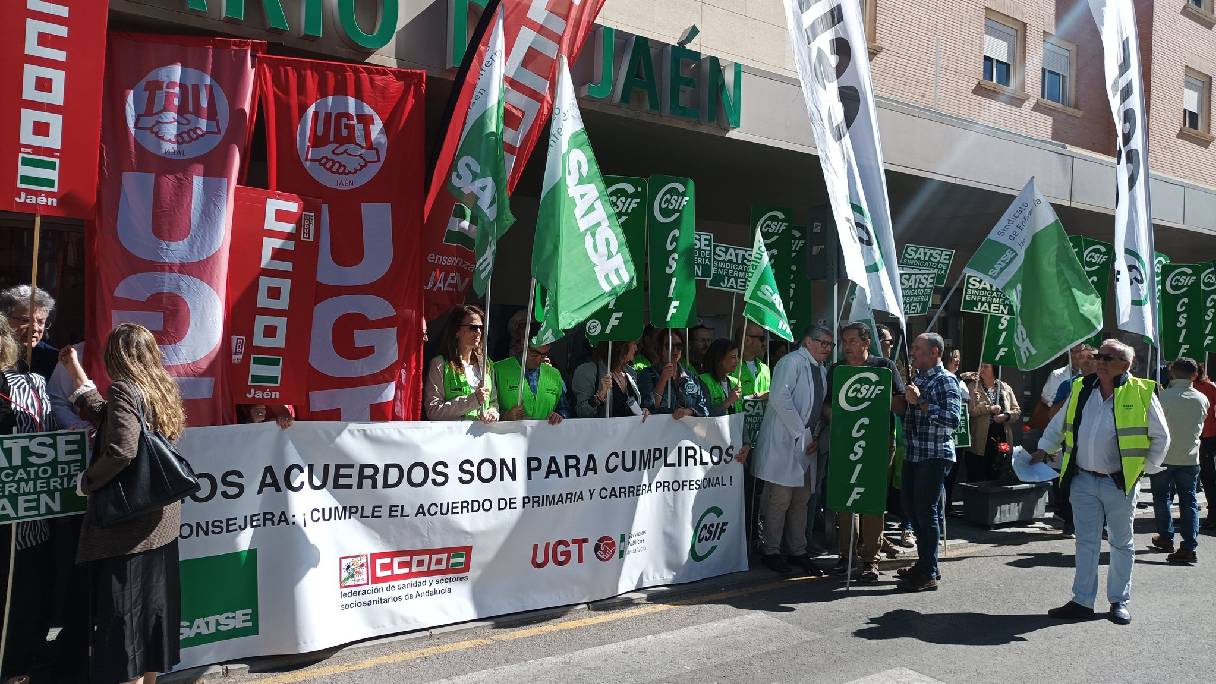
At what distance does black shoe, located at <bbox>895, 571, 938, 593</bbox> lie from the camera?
22.5ft

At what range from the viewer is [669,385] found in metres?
7.21

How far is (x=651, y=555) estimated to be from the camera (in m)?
6.51

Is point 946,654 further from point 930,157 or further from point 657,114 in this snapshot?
point 930,157

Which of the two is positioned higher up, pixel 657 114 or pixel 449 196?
pixel 657 114

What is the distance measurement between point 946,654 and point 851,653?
0.57m

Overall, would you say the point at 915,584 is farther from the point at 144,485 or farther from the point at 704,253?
the point at 144,485

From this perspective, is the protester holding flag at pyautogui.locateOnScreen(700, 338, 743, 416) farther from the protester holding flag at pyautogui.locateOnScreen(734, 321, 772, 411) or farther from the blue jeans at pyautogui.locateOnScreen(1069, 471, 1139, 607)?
the blue jeans at pyautogui.locateOnScreen(1069, 471, 1139, 607)

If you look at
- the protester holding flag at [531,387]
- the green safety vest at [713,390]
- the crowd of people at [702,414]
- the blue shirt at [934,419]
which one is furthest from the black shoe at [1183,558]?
the protester holding flag at [531,387]

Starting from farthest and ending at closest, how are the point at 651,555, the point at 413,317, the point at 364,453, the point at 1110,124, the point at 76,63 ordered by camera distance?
1. the point at 1110,124
2. the point at 651,555
3. the point at 413,317
4. the point at 364,453
5. the point at 76,63

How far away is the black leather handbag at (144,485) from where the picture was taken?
12.8ft

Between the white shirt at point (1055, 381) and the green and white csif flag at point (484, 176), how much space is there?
706 cm

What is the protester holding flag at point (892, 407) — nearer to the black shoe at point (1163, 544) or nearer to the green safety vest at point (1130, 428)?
the green safety vest at point (1130, 428)

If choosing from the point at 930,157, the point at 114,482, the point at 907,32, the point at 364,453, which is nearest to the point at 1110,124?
the point at 907,32

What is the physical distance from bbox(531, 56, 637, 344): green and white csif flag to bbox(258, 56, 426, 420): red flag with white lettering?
0.85 meters
